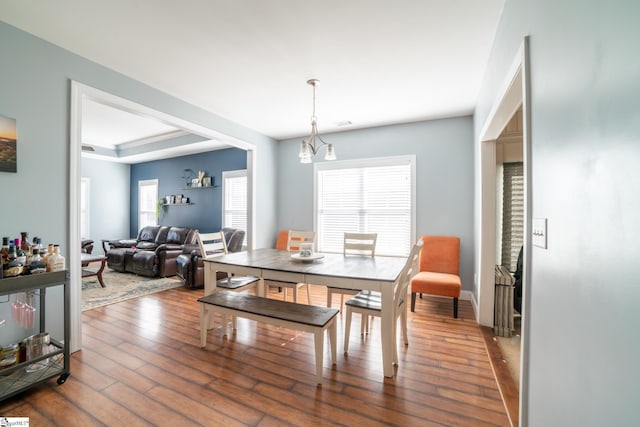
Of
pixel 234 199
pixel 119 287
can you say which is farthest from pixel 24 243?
pixel 234 199

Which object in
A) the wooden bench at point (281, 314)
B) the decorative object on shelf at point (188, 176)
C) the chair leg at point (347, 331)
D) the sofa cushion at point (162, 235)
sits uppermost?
the decorative object on shelf at point (188, 176)

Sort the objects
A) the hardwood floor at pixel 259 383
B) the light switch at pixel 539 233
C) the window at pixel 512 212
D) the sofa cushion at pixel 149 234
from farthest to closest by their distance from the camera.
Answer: the sofa cushion at pixel 149 234 → the window at pixel 512 212 → the hardwood floor at pixel 259 383 → the light switch at pixel 539 233

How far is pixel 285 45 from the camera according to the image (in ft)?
7.74

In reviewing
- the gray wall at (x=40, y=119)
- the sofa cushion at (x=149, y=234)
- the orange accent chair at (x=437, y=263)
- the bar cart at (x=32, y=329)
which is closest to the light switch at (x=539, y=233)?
the orange accent chair at (x=437, y=263)

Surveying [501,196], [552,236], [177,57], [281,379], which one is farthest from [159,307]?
[501,196]

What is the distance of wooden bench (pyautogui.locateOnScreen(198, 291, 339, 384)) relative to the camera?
197 cm

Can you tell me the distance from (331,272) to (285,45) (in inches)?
79.7

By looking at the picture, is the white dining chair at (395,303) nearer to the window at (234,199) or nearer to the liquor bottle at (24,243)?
the liquor bottle at (24,243)

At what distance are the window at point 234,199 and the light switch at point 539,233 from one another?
17.9ft

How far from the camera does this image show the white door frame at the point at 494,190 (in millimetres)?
1288

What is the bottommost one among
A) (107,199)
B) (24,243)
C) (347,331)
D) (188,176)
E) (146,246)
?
(347,331)

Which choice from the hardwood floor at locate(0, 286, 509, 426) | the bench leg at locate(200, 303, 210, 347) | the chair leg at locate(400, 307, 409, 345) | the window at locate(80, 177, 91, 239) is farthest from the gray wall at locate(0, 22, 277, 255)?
the window at locate(80, 177, 91, 239)

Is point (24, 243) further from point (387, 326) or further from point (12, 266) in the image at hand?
point (387, 326)

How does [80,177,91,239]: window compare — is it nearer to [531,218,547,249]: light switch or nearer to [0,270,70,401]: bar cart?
[0,270,70,401]: bar cart
